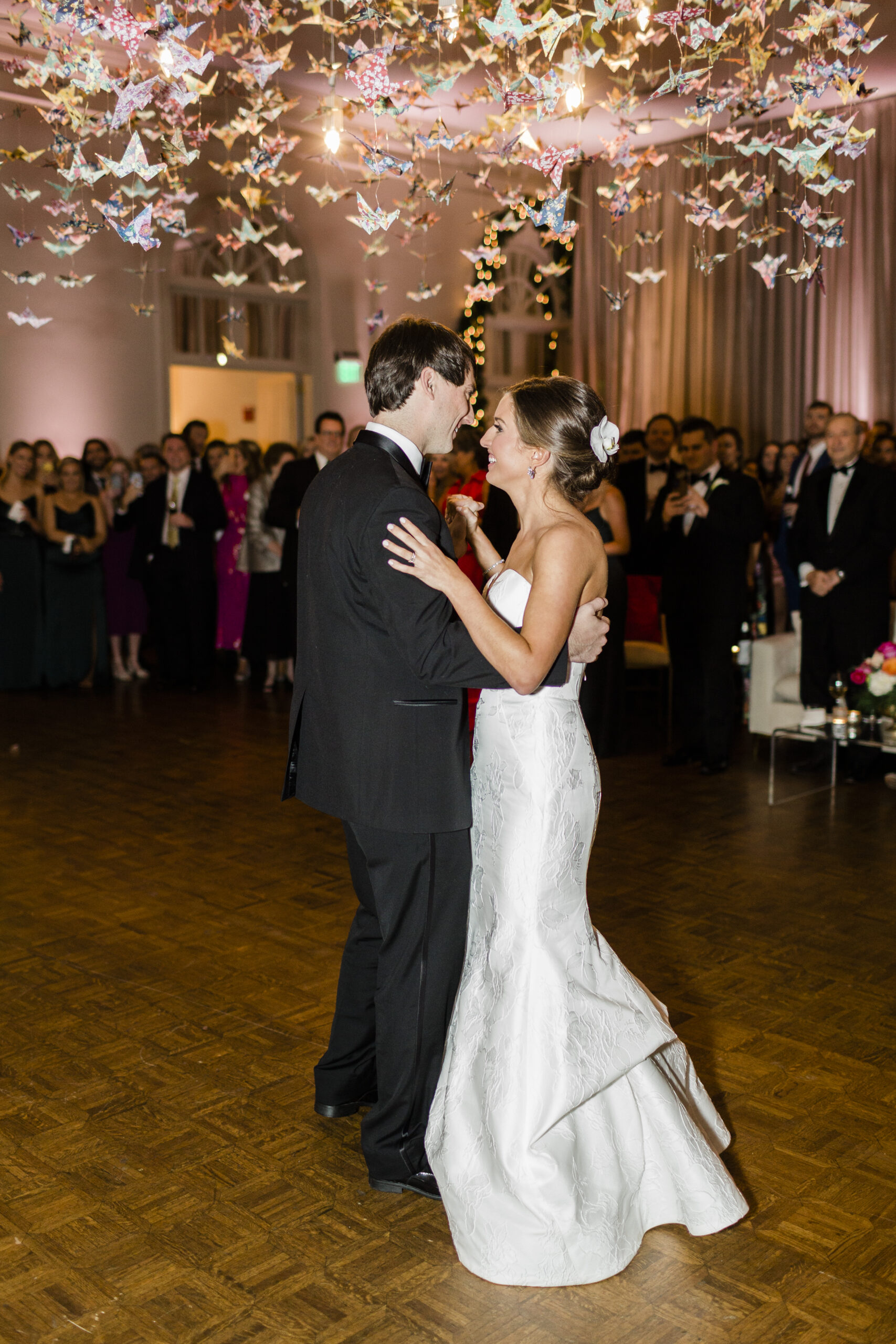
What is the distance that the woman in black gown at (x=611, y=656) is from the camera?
19.3 ft

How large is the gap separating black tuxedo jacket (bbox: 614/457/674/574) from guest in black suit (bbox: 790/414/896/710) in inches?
73.0

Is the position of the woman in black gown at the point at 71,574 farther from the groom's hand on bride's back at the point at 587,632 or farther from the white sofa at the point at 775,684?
the groom's hand on bride's back at the point at 587,632

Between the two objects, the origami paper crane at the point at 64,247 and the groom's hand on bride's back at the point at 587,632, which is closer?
the groom's hand on bride's back at the point at 587,632

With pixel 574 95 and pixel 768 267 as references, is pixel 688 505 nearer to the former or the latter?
pixel 768 267

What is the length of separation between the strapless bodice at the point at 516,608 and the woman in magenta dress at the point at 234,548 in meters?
6.44

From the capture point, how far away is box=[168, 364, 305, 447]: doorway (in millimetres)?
12797

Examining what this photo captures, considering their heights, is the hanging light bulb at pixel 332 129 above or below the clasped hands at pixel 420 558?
above

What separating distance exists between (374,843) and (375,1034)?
483mm

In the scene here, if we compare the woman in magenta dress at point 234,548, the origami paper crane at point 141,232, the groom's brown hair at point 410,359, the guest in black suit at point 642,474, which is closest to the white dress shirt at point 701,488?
the guest in black suit at point 642,474

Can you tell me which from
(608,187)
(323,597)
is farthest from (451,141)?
(323,597)

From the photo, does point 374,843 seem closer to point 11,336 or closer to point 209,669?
point 209,669

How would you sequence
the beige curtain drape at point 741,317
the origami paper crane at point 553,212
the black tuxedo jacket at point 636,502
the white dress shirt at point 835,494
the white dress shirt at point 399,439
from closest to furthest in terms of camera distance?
the white dress shirt at point 399,439 < the origami paper crane at point 553,212 < the white dress shirt at point 835,494 < the black tuxedo jacket at point 636,502 < the beige curtain drape at point 741,317

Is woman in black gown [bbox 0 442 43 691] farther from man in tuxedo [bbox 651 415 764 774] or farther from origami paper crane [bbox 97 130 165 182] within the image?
origami paper crane [bbox 97 130 165 182]

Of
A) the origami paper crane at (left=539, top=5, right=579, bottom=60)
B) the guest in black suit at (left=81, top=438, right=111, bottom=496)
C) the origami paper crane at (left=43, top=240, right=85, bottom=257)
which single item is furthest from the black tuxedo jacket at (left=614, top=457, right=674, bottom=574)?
the origami paper crane at (left=539, top=5, right=579, bottom=60)
